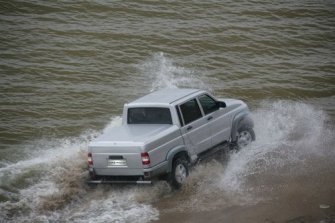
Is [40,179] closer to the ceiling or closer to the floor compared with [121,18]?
closer to the floor

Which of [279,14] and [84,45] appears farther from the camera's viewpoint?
[279,14]

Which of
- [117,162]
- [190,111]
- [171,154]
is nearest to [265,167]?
[190,111]

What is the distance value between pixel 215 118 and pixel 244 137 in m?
1.24

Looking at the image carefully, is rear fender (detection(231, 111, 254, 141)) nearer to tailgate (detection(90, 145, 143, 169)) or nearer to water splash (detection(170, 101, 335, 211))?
water splash (detection(170, 101, 335, 211))

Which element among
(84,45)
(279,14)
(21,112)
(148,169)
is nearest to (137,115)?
(148,169)

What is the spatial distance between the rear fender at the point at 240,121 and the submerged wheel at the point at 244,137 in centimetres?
12

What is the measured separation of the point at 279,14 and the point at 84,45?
8.57 meters

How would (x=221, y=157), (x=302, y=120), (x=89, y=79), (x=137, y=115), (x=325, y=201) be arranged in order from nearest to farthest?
(x=325, y=201), (x=137, y=115), (x=221, y=157), (x=302, y=120), (x=89, y=79)

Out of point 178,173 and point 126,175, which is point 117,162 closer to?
point 126,175

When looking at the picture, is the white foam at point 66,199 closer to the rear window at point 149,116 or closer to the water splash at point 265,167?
the water splash at point 265,167

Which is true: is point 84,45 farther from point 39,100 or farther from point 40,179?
point 40,179

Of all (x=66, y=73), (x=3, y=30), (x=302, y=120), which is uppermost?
(x=3, y=30)

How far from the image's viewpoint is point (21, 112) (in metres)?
17.2

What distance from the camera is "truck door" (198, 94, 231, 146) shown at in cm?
1245
